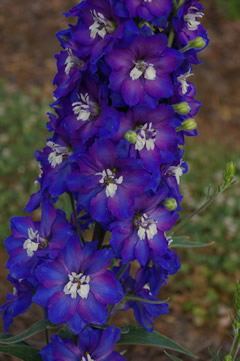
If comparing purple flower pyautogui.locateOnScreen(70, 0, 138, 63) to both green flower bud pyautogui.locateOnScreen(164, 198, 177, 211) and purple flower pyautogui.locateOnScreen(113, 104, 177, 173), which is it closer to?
purple flower pyautogui.locateOnScreen(113, 104, 177, 173)

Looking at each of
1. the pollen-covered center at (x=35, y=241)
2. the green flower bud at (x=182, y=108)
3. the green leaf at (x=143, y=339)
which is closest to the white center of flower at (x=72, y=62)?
the green flower bud at (x=182, y=108)

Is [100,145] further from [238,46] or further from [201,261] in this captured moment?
[238,46]

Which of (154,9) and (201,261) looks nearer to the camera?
(154,9)

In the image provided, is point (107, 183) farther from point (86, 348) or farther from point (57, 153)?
point (86, 348)

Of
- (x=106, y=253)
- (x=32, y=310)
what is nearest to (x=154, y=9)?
(x=106, y=253)

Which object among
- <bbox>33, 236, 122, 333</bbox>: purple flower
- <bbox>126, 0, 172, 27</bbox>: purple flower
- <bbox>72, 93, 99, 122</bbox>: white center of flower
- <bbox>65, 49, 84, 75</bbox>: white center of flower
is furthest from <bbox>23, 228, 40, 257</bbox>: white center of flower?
<bbox>126, 0, 172, 27</bbox>: purple flower

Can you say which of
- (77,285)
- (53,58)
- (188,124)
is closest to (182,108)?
(188,124)

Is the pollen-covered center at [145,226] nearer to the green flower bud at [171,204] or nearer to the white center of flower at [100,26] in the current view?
the green flower bud at [171,204]
